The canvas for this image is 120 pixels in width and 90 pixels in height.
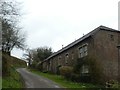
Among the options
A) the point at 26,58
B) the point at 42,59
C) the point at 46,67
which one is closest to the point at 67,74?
the point at 46,67

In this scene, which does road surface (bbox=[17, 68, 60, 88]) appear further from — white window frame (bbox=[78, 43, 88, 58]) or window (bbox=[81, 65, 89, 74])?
white window frame (bbox=[78, 43, 88, 58])

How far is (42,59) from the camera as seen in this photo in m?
69.9

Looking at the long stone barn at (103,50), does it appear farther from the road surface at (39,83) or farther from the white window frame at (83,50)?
the road surface at (39,83)

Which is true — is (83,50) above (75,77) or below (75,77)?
above

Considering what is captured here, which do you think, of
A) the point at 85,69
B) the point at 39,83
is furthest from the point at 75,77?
the point at 39,83

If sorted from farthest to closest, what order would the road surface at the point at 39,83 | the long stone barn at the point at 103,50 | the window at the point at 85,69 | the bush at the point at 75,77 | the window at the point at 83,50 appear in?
the window at the point at 83,50, the long stone barn at the point at 103,50, the window at the point at 85,69, the bush at the point at 75,77, the road surface at the point at 39,83

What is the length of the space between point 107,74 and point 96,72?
238 cm

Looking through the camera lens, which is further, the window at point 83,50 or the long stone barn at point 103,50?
the window at point 83,50

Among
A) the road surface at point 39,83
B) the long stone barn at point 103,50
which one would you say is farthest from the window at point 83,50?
the road surface at point 39,83

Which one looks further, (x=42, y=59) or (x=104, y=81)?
(x=42, y=59)

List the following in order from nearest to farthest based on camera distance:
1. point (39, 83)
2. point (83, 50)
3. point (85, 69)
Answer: point (39, 83)
point (85, 69)
point (83, 50)

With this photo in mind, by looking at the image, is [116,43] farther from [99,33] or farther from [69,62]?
[69,62]

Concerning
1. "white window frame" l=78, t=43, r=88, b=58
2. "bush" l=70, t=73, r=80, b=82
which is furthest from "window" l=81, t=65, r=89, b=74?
"white window frame" l=78, t=43, r=88, b=58

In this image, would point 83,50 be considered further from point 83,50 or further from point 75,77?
point 75,77
